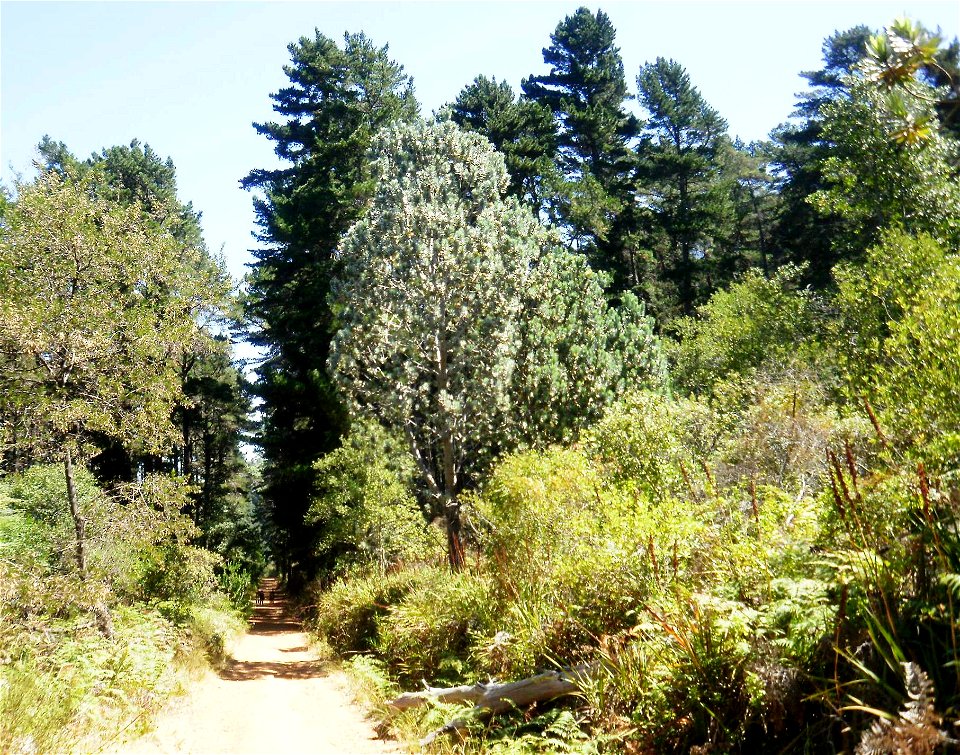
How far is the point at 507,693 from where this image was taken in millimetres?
8203

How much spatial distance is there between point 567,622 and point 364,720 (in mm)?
4652

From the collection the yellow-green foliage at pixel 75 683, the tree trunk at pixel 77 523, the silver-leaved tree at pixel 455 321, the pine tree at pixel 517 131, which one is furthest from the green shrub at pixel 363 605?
the pine tree at pixel 517 131

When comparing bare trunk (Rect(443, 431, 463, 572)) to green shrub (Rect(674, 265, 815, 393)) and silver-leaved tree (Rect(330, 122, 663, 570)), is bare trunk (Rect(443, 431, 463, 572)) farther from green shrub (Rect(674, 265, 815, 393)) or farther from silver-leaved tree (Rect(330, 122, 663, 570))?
green shrub (Rect(674, 265, 815, 393))

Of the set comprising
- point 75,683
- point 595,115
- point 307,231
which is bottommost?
point 75,683

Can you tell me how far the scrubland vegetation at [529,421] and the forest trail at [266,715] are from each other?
0.55 m

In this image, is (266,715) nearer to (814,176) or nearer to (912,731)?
(912,731)

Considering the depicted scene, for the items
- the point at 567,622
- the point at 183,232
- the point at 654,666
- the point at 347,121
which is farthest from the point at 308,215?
the point at 654,666

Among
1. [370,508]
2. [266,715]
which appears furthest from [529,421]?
[266,715]

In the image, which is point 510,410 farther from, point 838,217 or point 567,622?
point 838,217

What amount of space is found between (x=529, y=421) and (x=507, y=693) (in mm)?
10308

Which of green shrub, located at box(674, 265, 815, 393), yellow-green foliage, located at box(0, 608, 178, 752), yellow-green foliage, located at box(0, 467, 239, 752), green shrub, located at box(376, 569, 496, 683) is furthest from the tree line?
yellow-green foliage, located at box(0, 608, 178, 752)

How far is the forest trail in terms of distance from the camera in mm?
9422

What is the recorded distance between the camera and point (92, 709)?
8484mm

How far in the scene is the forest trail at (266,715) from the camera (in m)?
9.42
